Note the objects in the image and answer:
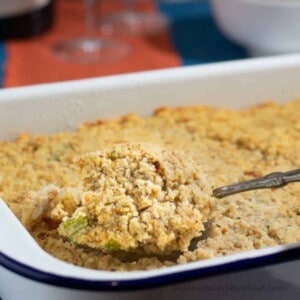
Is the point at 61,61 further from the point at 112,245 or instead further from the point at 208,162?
the point at 112,245

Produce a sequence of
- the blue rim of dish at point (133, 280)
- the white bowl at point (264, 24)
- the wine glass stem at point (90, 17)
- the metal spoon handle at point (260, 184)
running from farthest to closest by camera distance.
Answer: the wine glass stem at point (90, 17), the white bowl at point (264, 24), the metal spoon handle at point (260, 184), the blue rim of dish at point (133, 280)

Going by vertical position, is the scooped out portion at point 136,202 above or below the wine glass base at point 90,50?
above

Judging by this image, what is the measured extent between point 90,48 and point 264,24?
1.51 ft

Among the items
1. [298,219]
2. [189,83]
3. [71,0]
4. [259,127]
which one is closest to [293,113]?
[259,127]

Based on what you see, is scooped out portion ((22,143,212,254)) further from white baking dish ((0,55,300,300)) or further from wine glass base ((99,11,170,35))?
wine glass base ((99,11,170,35))

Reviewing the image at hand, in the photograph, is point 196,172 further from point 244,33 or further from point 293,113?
point 244,33

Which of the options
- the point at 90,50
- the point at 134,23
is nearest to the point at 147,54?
the point at 90,50

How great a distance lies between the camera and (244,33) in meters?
1.79

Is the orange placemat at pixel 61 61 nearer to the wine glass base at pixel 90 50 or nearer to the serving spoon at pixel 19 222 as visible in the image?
the wine glass base at pixel 90 50

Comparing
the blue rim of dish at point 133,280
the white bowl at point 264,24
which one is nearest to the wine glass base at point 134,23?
the white bowl at point 264,24

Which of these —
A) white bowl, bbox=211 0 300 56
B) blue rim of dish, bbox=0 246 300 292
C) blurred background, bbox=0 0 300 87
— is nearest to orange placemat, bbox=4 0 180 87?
blurred background, bbox=0 0 300 87

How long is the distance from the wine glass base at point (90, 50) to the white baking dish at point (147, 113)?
0.57 meters

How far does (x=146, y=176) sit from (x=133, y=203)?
41 mm

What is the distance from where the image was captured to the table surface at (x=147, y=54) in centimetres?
179
